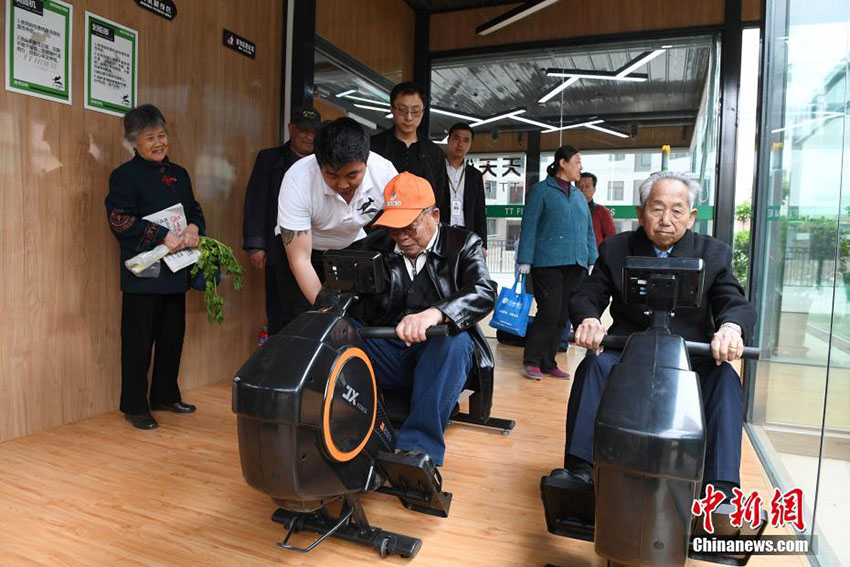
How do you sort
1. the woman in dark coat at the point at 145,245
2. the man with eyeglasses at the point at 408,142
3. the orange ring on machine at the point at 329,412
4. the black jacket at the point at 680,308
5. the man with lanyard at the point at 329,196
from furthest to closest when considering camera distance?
the man with eyeglasses at the point at 408,142 → the woman in dark coat at the point at 145,245 → the man with lanyard at the point at 329,196 → the black jacket at the point at 680,308 → the orange ring on machine at the point at 329,412

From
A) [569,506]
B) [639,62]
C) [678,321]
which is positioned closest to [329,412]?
[569,506]

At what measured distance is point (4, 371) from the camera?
2336 mm

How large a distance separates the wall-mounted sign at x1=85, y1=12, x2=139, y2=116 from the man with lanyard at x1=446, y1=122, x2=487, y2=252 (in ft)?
6.38

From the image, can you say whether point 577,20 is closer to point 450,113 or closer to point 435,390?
point 450,113

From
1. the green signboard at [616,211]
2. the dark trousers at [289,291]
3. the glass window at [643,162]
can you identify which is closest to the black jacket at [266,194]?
the dark trousers at [289,291]

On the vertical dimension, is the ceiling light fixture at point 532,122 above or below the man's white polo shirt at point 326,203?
above

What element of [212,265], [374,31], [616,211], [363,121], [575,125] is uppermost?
[374,31]

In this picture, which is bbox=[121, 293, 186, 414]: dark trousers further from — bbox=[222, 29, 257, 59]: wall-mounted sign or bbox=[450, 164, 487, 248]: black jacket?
bbox=[450, 164, 487, 248]: black jacket

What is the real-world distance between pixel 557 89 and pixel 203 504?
4.46 m

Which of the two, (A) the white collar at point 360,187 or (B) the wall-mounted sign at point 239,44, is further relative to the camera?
(B) the wall-mounted sign at point 239,44

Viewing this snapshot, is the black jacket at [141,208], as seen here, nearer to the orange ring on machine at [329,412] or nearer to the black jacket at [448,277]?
the black jacket at [448,277]

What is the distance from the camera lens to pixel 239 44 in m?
3.40

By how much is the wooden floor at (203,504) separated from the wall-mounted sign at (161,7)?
6.55 ft

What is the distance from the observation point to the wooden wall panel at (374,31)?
4148 millimetres
